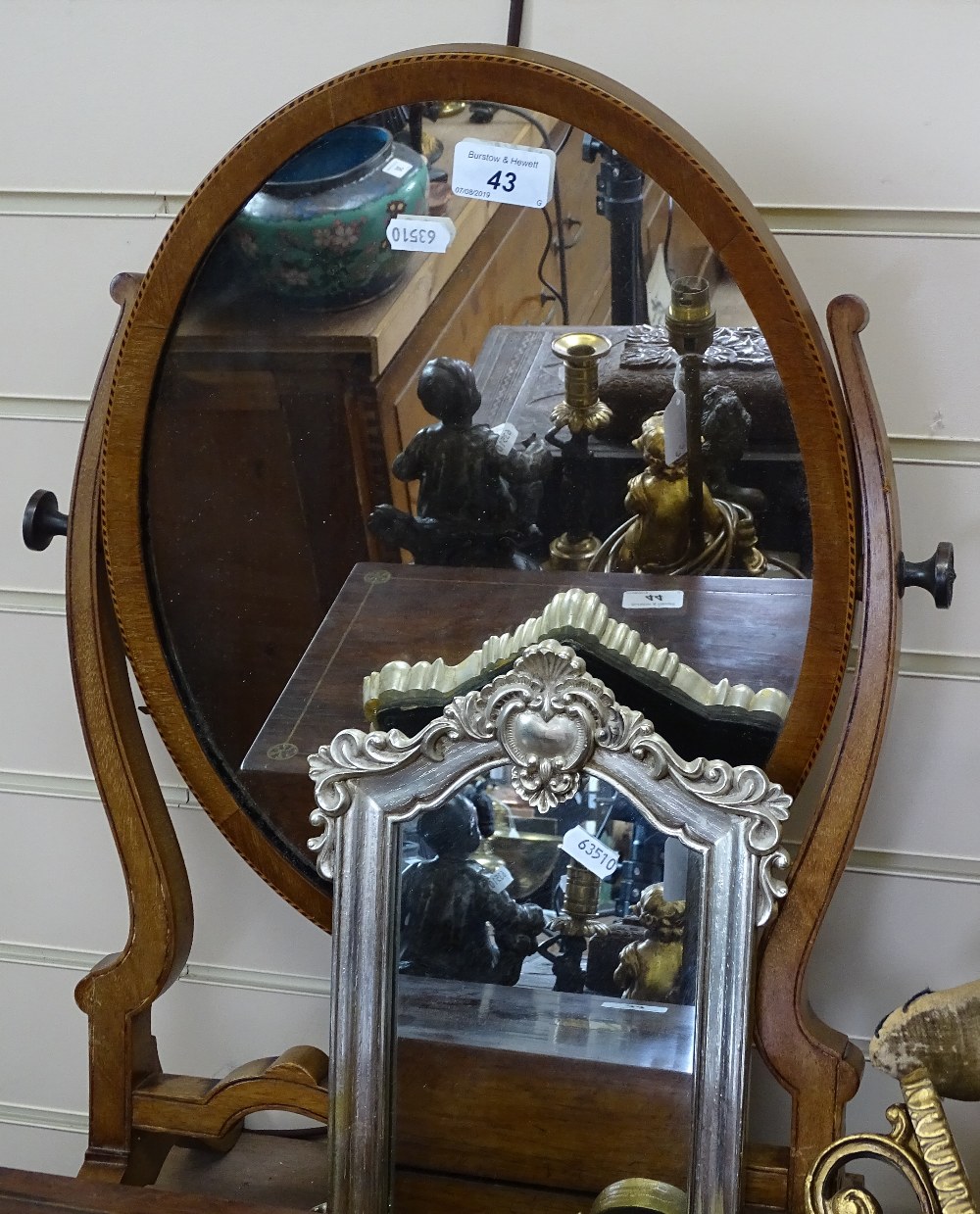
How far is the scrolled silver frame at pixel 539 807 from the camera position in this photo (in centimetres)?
65

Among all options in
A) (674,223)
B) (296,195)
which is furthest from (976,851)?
(296,195)

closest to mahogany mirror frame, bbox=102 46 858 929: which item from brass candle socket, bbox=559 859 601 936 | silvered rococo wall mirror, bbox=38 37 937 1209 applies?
silvered rococo wall mirror, bbox=38 37 937 1209

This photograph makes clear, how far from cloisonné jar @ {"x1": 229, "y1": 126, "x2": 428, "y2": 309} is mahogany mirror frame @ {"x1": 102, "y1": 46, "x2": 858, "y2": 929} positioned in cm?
1

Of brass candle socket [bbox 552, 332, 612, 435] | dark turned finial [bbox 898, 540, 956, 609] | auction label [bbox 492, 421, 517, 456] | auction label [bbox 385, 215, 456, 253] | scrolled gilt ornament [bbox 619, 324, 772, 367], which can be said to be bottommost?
dark turned finial [bbox 898, 540, 956, 609]

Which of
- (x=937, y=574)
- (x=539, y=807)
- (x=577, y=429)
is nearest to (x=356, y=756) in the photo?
(x=539, y=807)

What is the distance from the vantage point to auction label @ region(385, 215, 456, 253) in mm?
686

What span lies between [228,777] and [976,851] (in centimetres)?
47

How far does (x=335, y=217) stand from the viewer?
703 millimetres

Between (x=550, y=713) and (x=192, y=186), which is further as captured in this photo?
(x=192, y=186)

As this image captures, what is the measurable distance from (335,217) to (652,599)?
0.85 feet

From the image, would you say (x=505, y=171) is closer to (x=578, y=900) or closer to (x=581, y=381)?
(x=581, y=381)

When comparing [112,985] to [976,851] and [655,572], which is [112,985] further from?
[976,851]

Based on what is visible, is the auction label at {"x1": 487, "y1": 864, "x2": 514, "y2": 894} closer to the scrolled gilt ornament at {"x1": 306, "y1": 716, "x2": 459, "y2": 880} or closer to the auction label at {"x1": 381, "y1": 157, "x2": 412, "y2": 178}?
the scrolled gilt ornament at {"x1": 306, "y1": 716, "x2": 459, "y2": 880}

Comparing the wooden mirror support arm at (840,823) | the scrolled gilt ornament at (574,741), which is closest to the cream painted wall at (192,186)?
the wooden mirror support arm at (840,823)
